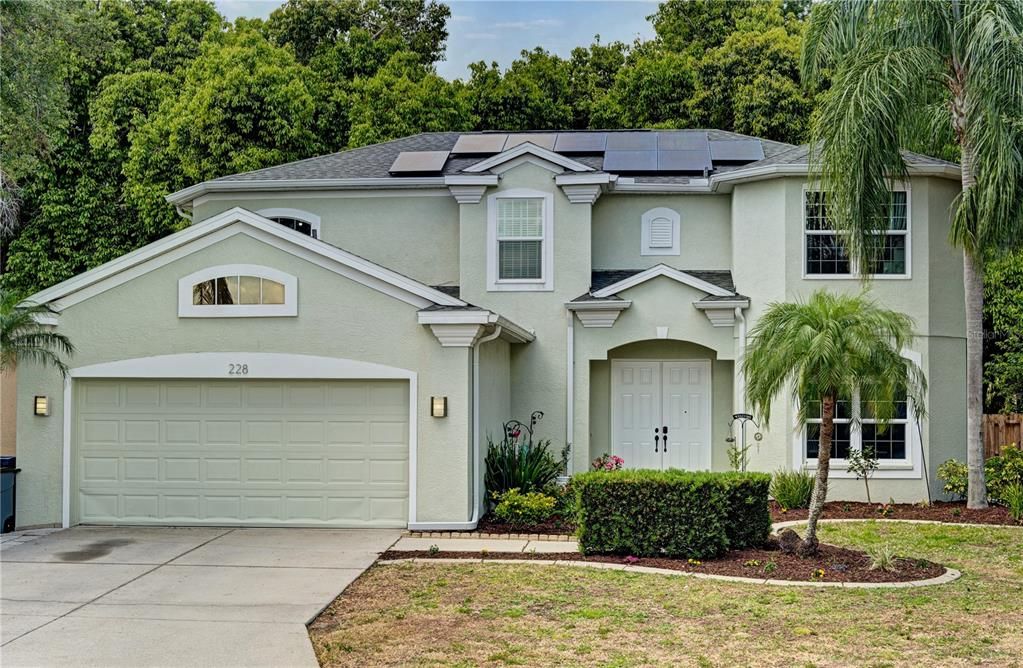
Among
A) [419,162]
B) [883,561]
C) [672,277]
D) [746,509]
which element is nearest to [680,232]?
[672,277]

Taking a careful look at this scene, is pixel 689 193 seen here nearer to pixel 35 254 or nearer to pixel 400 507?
pixel 400 507

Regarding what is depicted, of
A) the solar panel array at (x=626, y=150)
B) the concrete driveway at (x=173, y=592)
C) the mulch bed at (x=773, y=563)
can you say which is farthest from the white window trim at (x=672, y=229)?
the concrete driveway at (x=173, y=592)

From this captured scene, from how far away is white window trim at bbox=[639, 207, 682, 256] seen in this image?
17734 millimetres

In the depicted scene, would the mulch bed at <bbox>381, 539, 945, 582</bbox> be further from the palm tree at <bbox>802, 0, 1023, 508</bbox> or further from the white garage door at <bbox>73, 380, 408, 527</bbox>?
the palm tree at <bbox>802, 0, 1023, 508</bbox>

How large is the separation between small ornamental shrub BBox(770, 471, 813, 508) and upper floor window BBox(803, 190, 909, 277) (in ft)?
10.9

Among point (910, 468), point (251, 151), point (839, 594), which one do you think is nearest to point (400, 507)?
point (839, 594)

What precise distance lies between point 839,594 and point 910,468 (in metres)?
7.06

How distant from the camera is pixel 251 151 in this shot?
26125mm

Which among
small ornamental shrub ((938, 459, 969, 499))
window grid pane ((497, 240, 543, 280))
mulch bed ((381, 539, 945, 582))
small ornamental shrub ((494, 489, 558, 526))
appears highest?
window grid pane ((497, 240, 543, 280))

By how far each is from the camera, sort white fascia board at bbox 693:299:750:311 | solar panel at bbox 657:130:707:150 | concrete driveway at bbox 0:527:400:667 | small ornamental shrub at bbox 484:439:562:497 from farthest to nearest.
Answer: solar panel at bbox 657:130:707:150, white fascia board at bbox 693:299:750:311, small ornamental shrub at bbox 484:439:562:497, concrete driveway at bbox 0:527:400:667

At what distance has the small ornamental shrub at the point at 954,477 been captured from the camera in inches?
605

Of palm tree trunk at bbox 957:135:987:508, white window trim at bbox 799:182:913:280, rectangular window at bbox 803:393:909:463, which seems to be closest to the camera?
A: palm tree trunk at bbox 957:135:987:508

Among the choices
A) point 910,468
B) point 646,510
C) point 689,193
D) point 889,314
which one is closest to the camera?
point 889,314

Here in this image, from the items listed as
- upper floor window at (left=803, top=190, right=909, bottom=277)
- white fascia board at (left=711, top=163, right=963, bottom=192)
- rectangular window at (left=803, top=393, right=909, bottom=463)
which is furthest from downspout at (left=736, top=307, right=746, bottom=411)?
white fascia board at (left=711, top=163, right=963, bottom=192)
